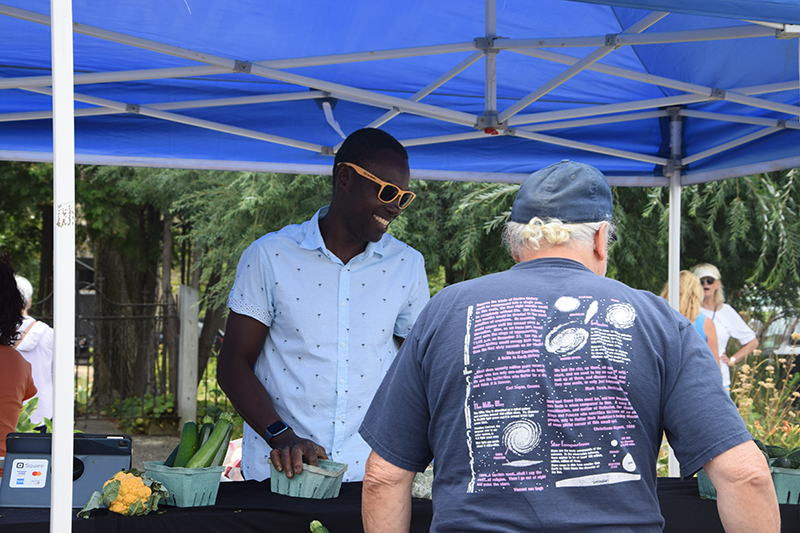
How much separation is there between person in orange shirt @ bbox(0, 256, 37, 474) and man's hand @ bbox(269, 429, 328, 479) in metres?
1.60

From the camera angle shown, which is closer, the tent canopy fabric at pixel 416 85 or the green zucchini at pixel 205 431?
the green zucchini at pixel 205 431

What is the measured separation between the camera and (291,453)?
187 centimetres

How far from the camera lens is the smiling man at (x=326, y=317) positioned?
215cm

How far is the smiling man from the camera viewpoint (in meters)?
2.15

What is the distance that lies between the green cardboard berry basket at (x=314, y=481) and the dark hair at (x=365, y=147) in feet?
2.80

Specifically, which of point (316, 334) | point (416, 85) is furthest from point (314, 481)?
point (416, 85)

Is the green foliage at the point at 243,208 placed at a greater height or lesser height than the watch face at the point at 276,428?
greater

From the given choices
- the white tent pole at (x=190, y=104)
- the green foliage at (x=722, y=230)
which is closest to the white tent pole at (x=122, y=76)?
the white tent pole at (x=190, y=104)

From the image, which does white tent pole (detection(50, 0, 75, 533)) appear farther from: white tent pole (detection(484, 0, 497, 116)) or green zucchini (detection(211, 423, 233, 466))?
white tent pole (detection(484, 0, 497, 116))

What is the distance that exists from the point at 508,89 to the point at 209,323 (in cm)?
605

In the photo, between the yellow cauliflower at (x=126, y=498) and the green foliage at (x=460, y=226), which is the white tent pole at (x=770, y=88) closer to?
the yellow cauliflower at (x=126, y=498)

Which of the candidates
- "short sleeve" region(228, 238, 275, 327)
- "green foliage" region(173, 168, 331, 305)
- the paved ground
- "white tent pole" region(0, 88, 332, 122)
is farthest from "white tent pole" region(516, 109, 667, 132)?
the paved ground

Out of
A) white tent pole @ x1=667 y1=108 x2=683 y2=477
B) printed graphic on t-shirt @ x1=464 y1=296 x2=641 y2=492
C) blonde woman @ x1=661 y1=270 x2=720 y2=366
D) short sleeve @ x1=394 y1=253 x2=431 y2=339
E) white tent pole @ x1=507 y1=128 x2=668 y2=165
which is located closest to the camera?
printed graphic on t-shirt @ x1=464 y1=296 x2=641 y2=492

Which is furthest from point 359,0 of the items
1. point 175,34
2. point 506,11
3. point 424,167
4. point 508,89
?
point 424,167
